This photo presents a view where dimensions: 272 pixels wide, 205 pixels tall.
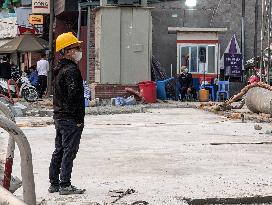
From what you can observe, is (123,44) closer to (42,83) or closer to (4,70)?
(42,83)

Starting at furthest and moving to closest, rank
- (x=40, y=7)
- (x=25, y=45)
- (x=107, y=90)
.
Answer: (x=25, y=45), (x=40, y=7), (x=107, y=90)

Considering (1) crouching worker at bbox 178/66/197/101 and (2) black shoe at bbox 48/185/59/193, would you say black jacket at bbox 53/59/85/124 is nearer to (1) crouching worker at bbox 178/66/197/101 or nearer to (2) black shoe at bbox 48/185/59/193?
(2) black shoe at bbox 48/185/59/193

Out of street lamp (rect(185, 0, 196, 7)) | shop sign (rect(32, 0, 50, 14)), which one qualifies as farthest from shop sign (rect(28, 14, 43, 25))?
street lamp (rect(185, 0, 196, 7))

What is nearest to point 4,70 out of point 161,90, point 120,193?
point 161,90

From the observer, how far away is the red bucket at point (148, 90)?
920 inches

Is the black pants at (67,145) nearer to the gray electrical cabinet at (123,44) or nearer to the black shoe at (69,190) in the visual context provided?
the black shoe at (69,190)

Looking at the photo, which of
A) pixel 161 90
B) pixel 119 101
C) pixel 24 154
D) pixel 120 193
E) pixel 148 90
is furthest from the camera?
pixel 161 90

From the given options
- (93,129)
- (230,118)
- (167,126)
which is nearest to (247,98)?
(230,118)

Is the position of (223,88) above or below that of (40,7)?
below

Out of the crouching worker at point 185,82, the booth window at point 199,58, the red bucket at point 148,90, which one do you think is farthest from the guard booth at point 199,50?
the red bucket at point 148,90

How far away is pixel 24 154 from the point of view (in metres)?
3.88

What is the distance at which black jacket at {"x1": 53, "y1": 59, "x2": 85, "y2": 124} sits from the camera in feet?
22.3

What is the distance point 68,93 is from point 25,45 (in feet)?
88.1

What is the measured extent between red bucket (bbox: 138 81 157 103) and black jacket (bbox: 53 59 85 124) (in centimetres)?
1644
